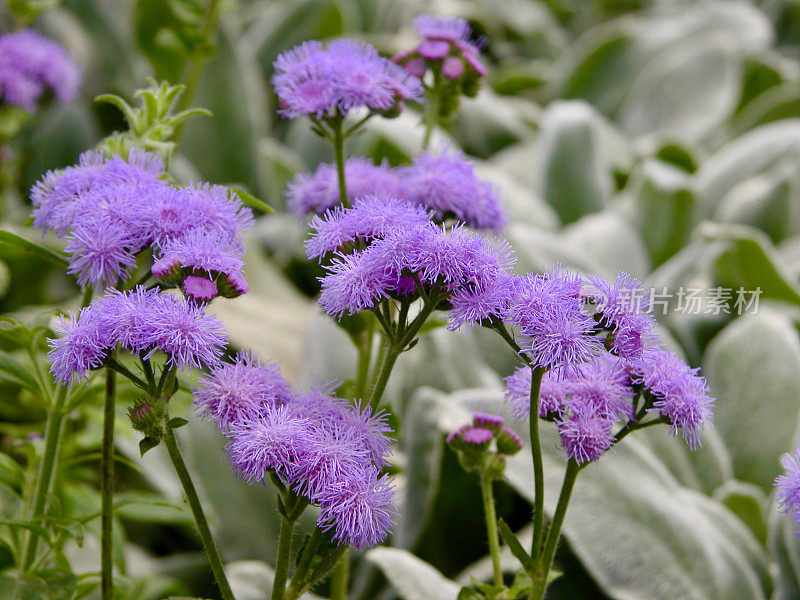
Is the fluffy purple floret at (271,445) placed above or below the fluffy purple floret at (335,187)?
below

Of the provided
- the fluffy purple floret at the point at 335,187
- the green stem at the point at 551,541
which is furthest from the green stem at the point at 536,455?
the fluffy purple floret at the point at 335,187

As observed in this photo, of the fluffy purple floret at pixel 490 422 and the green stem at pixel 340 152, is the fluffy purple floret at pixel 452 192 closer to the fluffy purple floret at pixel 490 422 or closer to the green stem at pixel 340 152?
the green stem at pixel 340 152

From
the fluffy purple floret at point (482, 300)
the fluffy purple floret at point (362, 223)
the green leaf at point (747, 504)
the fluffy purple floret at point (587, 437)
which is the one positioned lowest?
the green leaf at point (747, 504)

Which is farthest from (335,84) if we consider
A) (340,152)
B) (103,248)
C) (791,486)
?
(791,486)

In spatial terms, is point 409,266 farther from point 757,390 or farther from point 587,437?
point 757,390

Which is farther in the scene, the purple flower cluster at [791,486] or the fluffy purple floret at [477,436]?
the fluffy purple floret at [477,436]

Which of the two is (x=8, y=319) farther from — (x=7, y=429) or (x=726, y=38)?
(x=726, y=38)
